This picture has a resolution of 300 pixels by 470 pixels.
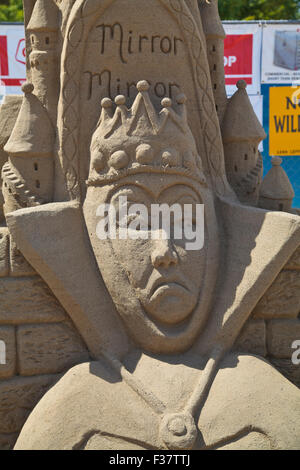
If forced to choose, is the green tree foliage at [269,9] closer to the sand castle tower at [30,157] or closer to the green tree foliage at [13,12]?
the green tree foliage at [13,12]

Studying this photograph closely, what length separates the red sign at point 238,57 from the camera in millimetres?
7027

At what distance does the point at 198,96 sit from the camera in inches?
122

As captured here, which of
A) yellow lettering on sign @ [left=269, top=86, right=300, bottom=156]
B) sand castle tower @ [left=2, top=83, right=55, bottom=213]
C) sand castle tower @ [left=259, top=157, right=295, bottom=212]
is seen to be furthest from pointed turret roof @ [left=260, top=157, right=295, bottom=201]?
yellow lettering on sign @ [left=269, top=86, right=300, bottom=156]

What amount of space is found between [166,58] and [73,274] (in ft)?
4.36

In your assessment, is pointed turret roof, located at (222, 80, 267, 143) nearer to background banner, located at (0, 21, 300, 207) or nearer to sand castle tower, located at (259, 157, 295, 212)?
sand castle tower, located at (259, 157, 295, 212)

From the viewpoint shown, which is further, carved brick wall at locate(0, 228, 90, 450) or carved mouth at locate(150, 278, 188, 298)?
carved brick wall at locate(0, 228, 90, 450)

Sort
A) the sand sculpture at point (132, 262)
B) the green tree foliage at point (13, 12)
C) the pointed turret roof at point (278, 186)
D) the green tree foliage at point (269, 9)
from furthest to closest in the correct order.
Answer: the green tree foliage at point (269, 9), the green tree foliage at point (13, 12), the pointed turret roof at point (278, 186), the sand sculpture at point (132, 262)

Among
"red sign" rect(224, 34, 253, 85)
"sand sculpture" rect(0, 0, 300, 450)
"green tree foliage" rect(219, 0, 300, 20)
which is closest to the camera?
"sand sculpture" rect(0, 0, 300, 450)

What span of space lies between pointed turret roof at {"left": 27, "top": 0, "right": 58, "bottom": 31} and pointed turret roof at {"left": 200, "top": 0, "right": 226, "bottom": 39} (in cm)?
92

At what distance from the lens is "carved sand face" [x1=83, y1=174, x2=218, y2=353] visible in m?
2.77

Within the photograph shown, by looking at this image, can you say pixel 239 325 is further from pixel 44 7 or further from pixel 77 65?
pixel 44 7

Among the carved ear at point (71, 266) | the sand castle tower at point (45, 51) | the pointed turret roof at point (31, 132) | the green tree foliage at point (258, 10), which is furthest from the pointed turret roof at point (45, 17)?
Answer: the green tree foliage at point (258, 10)

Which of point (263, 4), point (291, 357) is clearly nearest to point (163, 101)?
point (291, 357)

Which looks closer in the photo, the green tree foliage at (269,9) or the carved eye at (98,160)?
the carved eye at (98,160)
